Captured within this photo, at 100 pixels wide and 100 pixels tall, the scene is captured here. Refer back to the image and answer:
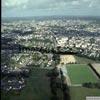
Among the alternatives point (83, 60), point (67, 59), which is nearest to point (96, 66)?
point (83, 60)

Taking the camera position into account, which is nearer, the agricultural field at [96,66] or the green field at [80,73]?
the green field at [80,73]

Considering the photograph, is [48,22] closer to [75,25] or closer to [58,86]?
[75,25]

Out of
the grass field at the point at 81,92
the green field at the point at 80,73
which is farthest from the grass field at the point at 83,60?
the grass field at the point at 81,92

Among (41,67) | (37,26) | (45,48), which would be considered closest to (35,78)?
(41,67)

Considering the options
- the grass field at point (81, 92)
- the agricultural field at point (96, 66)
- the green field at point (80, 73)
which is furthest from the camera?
the agricultural field at point (96, 66)

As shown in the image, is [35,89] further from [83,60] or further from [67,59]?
[83,60]

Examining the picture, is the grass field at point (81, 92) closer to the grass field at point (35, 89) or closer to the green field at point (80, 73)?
the green field at point (80, 73)
